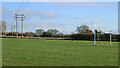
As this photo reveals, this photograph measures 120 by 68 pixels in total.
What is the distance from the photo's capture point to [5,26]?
96.7m

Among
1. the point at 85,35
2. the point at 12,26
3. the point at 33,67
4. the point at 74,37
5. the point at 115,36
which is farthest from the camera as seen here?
the point at 12,26

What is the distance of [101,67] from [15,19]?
259ft

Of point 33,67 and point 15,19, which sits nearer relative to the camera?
point 33,67

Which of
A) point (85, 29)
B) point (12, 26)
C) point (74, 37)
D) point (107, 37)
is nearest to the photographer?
point (107, 37)

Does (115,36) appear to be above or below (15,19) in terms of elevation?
below

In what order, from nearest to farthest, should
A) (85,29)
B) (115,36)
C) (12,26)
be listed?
(115,36) < (12,26) < (85,29)

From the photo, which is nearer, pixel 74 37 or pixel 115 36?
pixel 115 36

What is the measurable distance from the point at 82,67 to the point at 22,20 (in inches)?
2916

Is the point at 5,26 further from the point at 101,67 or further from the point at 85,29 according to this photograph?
the point at 101,67

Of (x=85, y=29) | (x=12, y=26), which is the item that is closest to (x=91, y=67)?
(x=12, y=26)

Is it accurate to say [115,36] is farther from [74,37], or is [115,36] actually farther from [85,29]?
[85,29]

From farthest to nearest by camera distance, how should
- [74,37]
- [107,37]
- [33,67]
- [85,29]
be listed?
1. [85,29]
2. [74,37]
3. [107,37]
4. [33,67]

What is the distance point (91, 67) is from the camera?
822cm

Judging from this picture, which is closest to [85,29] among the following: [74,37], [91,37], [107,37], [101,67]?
[74,37]
